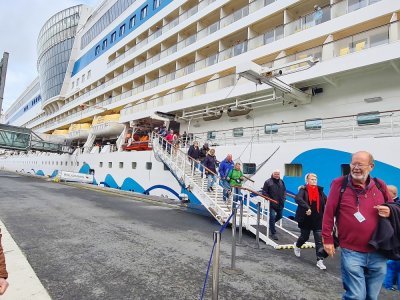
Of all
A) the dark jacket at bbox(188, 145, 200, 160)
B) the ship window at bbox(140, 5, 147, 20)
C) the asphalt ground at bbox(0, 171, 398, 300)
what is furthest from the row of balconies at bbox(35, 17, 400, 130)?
the asphalt ground at bbox(0, 171, 398, 300)

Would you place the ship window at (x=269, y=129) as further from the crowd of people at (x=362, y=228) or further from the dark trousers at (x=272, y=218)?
the crowd of people at (x=362, y=228)

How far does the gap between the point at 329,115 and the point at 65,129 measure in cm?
4018

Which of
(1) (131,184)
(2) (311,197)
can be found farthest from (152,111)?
(2) (311,197)

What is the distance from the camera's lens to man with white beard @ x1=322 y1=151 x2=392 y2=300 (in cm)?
266

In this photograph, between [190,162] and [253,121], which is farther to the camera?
[253,121]

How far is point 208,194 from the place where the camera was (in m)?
10.4

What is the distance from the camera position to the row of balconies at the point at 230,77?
34.9 ft

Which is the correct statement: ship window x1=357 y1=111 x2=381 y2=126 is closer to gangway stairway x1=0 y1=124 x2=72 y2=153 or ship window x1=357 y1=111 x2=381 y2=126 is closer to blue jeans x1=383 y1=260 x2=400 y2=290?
blue jeans x1=383 y1=260 x2=400 y2=290

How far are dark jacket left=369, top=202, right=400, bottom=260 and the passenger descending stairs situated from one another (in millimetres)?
4238

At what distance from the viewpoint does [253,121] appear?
51.3 feet

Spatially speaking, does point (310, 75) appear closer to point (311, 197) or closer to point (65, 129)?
point (311, 197)

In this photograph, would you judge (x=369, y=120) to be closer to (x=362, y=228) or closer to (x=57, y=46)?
(x=362, y=228)

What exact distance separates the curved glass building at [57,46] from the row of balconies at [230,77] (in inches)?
678

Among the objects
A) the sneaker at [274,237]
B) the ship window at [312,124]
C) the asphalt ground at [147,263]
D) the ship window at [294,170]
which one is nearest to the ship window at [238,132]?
A: the ship window at [312,124]
